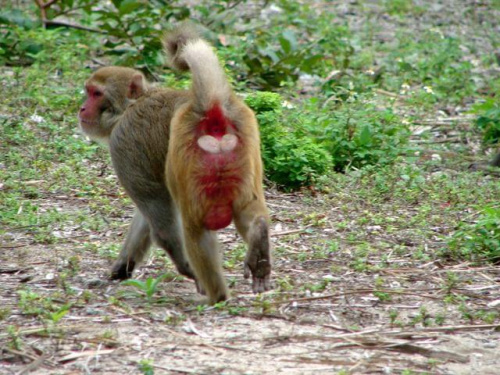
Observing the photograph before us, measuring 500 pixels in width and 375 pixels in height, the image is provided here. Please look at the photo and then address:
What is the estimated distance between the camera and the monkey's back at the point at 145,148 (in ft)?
22.0

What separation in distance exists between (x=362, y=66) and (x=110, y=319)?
26.8 ft

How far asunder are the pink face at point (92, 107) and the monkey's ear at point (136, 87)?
0.68 ft

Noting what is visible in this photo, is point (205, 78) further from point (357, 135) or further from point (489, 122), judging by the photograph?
point (489, 122)

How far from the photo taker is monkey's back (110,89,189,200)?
670 centimetres

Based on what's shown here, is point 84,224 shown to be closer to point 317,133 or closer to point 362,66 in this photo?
point 317,133

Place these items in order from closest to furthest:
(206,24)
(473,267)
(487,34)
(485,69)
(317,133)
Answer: (473,267), (317,133), (206,24), (485,69), (487,34)

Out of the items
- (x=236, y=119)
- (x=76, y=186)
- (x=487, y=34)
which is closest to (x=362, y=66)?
(x=487, y=34)

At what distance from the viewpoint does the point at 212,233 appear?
627 centimetres

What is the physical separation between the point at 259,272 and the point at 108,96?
192 centimetres

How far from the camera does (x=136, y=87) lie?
6996 mm

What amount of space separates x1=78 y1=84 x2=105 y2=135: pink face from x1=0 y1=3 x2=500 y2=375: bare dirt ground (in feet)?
3.39

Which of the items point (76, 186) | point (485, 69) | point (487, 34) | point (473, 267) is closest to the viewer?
point (473, 267)

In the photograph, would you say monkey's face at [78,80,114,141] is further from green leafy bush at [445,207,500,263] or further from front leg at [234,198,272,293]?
green leafy bush at [445,207,500,263]

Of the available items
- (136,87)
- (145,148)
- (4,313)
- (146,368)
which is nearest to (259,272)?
(146,368)
